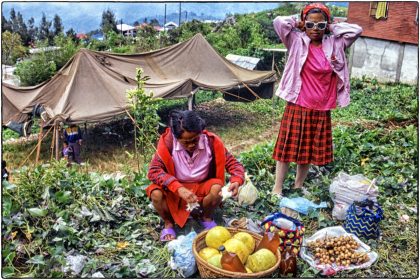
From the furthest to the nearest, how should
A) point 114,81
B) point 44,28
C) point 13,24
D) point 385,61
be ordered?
point 13,24
point 44,28
point 385,61
point 114,81

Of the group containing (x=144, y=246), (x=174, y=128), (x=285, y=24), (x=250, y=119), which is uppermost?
(x=285, y=24)

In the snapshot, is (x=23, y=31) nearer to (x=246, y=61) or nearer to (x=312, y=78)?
(x=246, y=61)

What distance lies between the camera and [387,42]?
1460 cm

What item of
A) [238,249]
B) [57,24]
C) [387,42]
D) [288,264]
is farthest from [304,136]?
[57,24]

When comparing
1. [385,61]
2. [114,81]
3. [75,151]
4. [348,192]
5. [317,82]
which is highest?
[317,82]

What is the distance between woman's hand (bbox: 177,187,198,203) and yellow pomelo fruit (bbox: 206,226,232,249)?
23 centimetres

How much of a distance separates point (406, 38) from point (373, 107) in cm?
449

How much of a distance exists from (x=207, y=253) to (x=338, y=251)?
0.89 meters

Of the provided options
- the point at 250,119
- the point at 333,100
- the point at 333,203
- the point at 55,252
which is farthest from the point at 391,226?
the point at 250,119

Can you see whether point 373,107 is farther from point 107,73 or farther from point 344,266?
point 344,266

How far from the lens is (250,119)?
10914 millimetres

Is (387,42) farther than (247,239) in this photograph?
Yes

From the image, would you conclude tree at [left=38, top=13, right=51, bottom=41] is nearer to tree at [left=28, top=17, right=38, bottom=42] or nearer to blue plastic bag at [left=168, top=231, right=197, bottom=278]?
tree at [left=28, top=17, right=38, bottom=42]

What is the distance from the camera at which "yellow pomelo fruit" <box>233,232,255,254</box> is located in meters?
2.48
